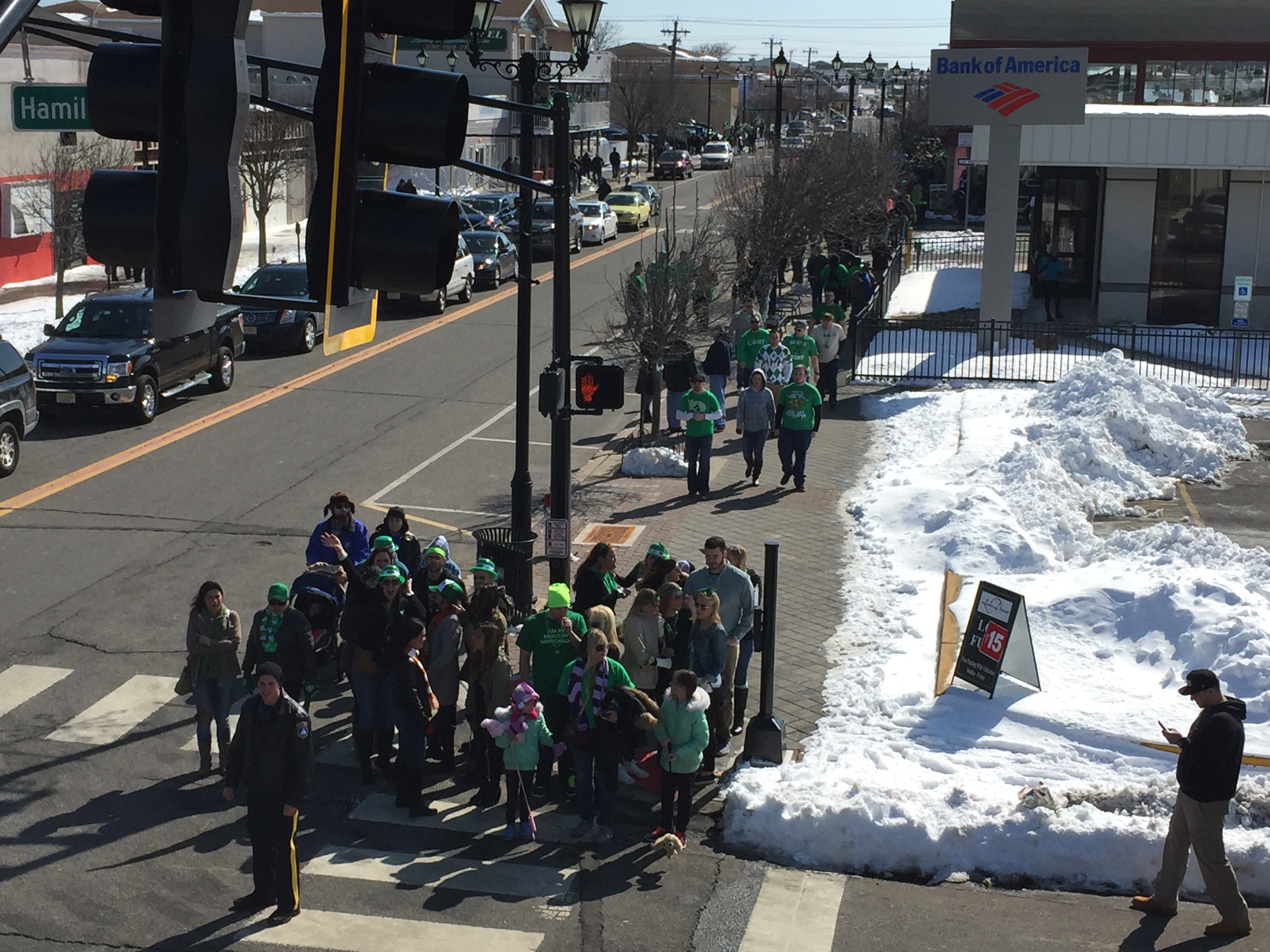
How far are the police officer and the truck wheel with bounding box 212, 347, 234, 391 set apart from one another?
16.1 m

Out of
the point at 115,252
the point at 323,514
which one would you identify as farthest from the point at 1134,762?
the point at 323,514

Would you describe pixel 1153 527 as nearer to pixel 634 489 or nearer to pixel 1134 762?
pixel 1134 762

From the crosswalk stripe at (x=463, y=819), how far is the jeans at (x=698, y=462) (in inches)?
316

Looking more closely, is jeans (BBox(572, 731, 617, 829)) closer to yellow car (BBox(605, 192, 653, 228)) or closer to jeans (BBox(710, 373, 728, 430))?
jeans (BBox(710, 373, 728, 430))

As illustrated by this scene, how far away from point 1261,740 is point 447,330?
2213cm

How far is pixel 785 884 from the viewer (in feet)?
29.7

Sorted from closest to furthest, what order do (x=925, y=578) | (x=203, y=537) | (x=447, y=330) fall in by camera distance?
(x=925, y=578) < (x=203, y=537) < (x=447, y=330)

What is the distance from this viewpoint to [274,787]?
28.0 feet

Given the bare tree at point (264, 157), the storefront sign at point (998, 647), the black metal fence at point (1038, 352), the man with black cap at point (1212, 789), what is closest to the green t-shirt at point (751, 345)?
the black metal fence at point (1038, 352)

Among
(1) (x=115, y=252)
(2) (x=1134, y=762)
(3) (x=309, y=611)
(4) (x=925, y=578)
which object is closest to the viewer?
(1) (x=115, y=252)

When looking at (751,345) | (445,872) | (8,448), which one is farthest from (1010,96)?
(445,872)

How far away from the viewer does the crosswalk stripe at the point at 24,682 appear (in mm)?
11695

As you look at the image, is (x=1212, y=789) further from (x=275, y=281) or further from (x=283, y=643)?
(x=275, y=281)

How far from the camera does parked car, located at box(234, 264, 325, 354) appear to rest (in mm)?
26953
